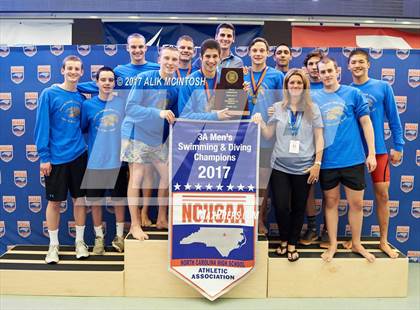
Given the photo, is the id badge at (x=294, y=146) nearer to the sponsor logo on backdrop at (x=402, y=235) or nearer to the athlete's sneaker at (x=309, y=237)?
the athlete's sneaker at (x=309, y=237)

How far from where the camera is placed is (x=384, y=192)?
2.77 metres

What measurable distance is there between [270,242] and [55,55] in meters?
2.32

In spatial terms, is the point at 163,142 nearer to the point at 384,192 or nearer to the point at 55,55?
the point at 55,55

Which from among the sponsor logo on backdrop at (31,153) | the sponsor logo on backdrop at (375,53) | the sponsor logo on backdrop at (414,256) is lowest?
the sponsor logo on backdrop at (414,256)

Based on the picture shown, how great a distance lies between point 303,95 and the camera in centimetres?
258

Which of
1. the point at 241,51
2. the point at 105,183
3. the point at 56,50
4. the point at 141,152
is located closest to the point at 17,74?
the point at 56,50

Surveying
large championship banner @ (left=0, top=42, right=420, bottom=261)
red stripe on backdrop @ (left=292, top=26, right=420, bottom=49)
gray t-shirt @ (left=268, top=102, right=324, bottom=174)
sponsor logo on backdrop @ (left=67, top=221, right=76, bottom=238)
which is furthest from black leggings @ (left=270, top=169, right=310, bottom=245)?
red stripe on backdrop @ (left=292, top=26, right=420, bottom=49)

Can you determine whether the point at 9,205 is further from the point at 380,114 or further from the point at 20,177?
the point at 380,114

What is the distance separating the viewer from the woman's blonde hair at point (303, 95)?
2.56 meters

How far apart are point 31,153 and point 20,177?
24 cm

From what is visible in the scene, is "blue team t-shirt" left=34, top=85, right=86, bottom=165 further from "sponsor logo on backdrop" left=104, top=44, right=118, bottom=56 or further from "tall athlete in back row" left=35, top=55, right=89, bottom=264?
"sponsor logo on backdrop" left=104, top=44, right=118, bottom=56

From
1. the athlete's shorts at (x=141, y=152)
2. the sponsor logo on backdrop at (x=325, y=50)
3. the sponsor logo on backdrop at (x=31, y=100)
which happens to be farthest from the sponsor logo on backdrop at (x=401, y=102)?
the sponsor logo on backdrop at (x=31, y=100)

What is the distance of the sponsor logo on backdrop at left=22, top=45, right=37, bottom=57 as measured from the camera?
3225 millimetres

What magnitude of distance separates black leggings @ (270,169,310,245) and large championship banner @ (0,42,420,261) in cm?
65
